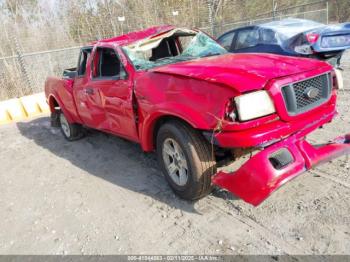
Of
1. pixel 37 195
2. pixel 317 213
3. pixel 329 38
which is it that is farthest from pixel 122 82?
pixel 329 38

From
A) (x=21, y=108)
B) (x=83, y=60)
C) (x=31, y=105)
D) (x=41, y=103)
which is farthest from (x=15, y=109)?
(x=83, y=60)

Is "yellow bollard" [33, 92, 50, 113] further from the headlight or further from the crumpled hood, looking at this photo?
the headlight

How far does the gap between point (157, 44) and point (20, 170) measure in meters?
2.96

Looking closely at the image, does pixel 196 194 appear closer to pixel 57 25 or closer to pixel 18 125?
pixel 18 125

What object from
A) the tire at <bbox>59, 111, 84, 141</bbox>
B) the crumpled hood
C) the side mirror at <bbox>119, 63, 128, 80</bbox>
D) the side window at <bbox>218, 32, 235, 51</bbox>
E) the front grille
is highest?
the crumpled hood

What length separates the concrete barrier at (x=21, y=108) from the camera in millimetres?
8812

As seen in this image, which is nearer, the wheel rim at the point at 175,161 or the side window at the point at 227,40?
the wheel rim at the point at 175,161

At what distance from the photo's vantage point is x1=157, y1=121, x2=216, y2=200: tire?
3070 mm

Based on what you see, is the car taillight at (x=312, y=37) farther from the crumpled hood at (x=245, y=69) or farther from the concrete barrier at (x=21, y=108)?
the concrete barrier at (x=21, y=108)

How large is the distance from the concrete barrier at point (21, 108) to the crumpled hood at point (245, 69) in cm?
683

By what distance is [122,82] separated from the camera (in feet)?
12.8

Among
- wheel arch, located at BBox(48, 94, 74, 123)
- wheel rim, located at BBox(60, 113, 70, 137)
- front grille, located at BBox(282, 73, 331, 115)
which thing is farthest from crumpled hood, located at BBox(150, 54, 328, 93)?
wheel rim, located at BBox(60, 113, 70, 137)

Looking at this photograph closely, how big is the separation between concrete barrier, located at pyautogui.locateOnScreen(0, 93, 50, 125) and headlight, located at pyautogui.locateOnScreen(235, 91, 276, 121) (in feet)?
25.6

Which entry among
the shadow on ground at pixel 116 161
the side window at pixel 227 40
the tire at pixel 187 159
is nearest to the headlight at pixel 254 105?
the tire at pixel 187 159
